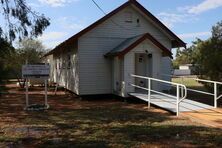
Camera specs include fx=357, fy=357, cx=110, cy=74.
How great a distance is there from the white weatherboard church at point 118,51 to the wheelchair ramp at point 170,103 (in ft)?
4.76

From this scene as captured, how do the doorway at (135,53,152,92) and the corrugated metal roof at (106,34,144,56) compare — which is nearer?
the corrugated metal roof at (106,34,144,56)


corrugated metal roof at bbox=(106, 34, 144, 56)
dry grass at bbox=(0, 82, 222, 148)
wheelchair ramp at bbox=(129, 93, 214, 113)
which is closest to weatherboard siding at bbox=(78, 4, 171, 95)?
corrugated metal roof at bbox=(106, 34, 144, 56)

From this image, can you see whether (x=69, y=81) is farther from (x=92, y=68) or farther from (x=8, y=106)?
(x=8, y=106)

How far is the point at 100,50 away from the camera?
20.5 metres

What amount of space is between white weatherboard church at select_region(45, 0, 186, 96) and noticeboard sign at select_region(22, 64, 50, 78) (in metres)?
3.86

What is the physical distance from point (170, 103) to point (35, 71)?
6201mm

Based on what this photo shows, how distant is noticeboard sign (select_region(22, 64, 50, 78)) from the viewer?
1584 cm

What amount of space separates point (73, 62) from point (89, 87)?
7.88 ft

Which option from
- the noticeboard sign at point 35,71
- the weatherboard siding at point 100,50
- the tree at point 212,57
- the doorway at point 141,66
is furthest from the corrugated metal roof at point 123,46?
the noticeboard sign at point 35,71

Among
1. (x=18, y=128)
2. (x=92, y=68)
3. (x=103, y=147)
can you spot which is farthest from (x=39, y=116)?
(x=92, y=68)

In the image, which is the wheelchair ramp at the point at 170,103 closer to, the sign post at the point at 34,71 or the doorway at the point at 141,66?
the doorway at the point at 141,66

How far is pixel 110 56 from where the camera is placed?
20.0 meters

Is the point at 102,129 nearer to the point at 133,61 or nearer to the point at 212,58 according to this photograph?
the point at 133,61

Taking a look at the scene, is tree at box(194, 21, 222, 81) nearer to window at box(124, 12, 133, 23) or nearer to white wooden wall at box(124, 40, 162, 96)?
white wooden wall at box(124, 40, 162, 96)
